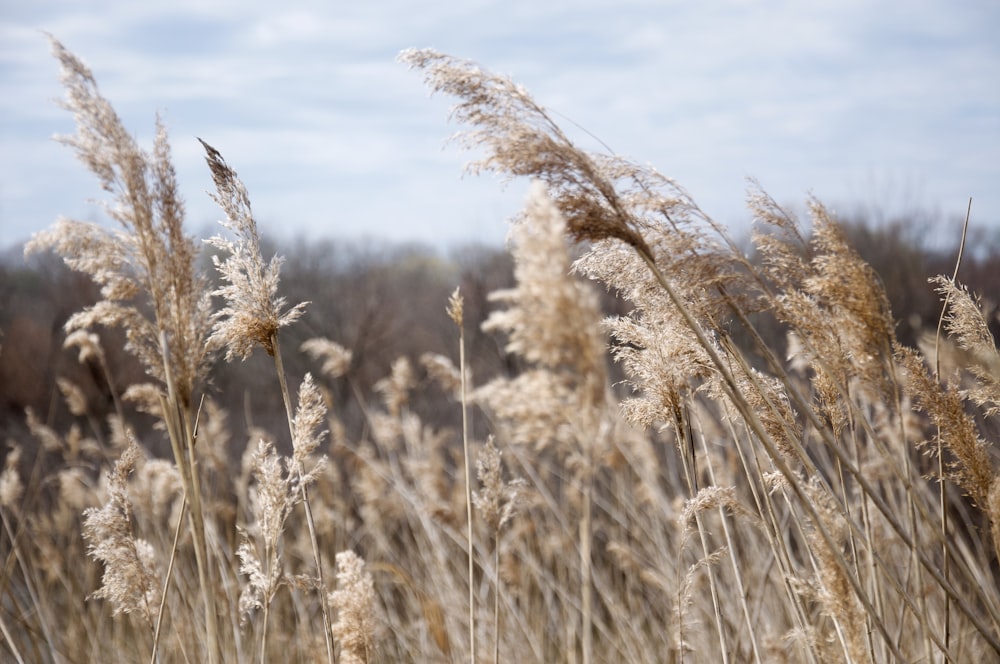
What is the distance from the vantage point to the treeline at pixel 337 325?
22219mm

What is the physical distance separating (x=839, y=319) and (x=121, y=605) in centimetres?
167

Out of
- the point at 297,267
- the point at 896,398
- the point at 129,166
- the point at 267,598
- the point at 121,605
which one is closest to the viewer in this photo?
the point at 129,166

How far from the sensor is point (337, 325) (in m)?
27.9

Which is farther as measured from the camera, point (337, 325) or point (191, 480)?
point (337, 325)

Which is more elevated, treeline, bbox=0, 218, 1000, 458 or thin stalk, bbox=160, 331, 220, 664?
thin stalk, bbox=160, 331, 220, 664

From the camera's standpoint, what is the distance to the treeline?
875 inches

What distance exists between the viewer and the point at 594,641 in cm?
489

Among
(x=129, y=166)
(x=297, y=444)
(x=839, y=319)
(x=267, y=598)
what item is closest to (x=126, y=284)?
(x=129, y=166)

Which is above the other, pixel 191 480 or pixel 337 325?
pixel 191 480

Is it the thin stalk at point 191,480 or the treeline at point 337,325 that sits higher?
the thin stalk at point 191,480

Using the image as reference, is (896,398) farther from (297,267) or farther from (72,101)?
(297,267)

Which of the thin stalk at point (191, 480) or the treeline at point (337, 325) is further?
the treeline at point (337, 325)

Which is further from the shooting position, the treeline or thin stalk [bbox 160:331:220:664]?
the treeline

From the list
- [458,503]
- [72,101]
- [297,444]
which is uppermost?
[72,101]
